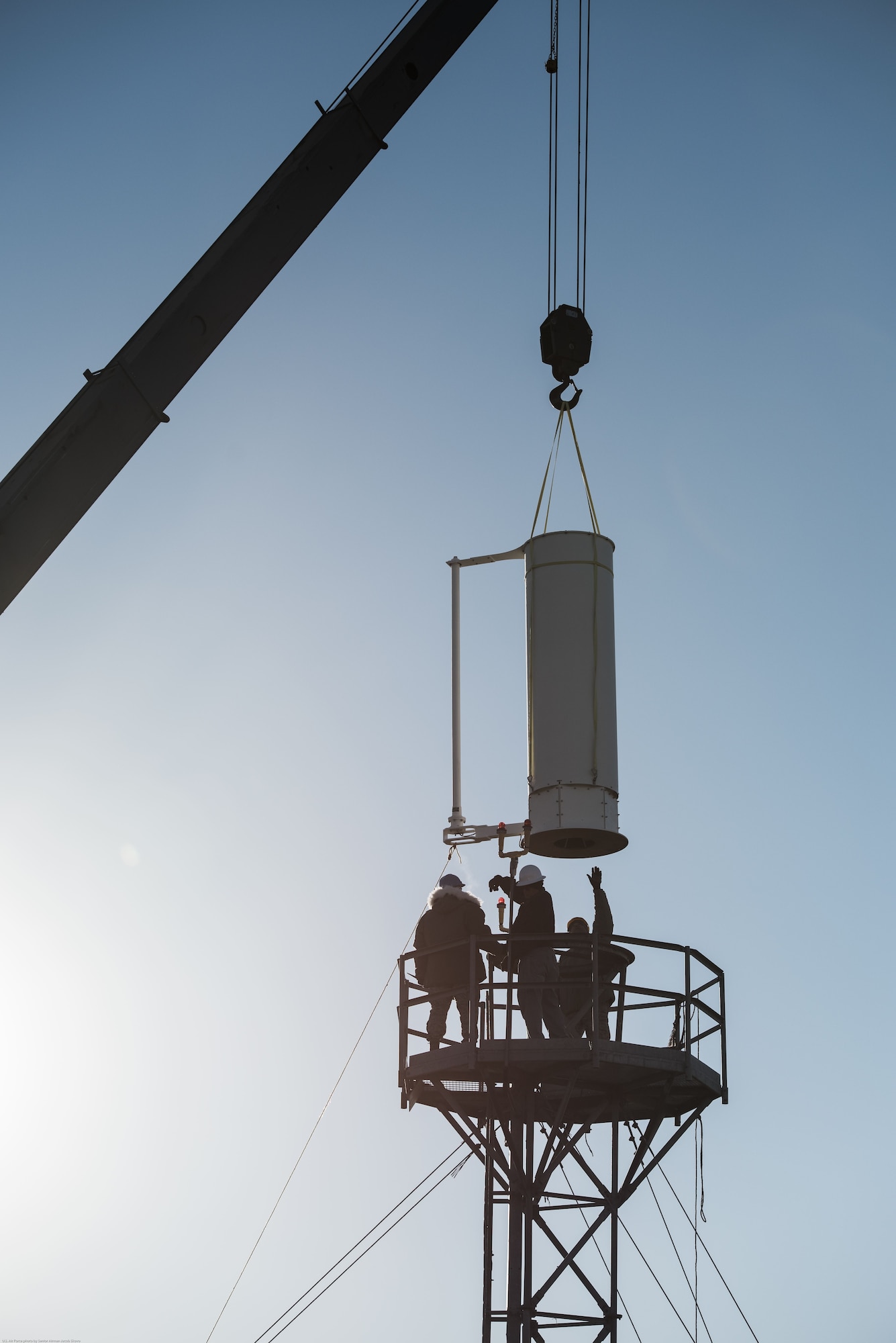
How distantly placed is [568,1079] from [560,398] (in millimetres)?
9964

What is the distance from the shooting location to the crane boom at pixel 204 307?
57.4ft

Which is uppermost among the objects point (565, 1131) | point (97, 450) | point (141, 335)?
point (141, 335)

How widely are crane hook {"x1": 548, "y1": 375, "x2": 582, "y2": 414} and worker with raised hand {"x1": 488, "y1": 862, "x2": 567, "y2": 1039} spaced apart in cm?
780

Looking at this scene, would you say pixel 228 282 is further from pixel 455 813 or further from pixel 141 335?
pixel 455 813

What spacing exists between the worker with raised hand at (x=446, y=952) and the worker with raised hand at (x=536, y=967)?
502mm

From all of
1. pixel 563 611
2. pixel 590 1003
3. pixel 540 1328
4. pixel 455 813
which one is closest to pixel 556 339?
pixel 563 611

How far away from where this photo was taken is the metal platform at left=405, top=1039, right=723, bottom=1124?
64.4ft

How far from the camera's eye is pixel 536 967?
65.1 ft

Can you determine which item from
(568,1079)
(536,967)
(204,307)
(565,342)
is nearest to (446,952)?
(536,967)

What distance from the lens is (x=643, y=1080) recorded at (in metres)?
20.7

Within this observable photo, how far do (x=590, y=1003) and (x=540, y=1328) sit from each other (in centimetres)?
449

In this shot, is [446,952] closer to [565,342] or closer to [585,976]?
[585,976]

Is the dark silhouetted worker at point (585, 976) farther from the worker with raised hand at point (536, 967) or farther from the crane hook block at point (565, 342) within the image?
the crane hook block at point (565, 342)

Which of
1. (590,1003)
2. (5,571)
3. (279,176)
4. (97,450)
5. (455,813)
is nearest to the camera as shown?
(5,571)
